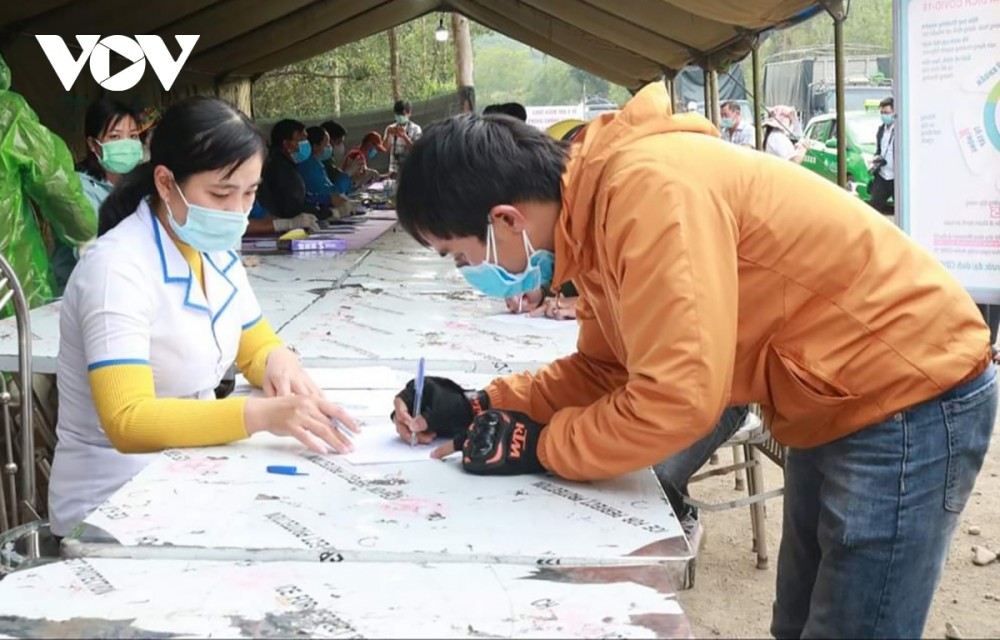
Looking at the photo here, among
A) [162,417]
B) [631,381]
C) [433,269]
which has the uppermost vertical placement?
[631,381]

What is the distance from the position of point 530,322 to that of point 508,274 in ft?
4.66

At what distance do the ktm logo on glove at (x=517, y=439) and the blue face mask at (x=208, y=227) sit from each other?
→ 0.72 metres

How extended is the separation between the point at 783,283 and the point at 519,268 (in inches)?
13.6

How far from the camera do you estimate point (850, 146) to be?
11.5 meters

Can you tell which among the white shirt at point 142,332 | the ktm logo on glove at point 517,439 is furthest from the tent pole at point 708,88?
the ktm logo on glove at point 517,439

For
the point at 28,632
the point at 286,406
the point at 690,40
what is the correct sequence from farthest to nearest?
the point at 690,40 < the point at 286,406 < the point at 28,632

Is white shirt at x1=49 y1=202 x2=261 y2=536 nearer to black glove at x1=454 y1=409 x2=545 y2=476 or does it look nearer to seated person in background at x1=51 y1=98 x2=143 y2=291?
black glove at x1=454 y1=409 x2=545 y2=476

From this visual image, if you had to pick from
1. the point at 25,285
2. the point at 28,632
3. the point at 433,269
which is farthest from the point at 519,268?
the point at 433,269

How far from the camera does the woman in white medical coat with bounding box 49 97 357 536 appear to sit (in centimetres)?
160

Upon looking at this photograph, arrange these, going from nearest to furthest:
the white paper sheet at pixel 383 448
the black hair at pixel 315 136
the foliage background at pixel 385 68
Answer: the white paper sheet at pixel 383 448, the black hair at pixel 315 136, the foliage background at pixel 385 68

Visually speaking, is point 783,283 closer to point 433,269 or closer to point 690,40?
point 433,269

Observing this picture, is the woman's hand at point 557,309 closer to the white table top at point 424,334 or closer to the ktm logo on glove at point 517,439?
the white table top at point 424,334

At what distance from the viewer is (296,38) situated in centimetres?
965

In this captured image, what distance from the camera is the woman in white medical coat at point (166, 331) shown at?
1.60m
